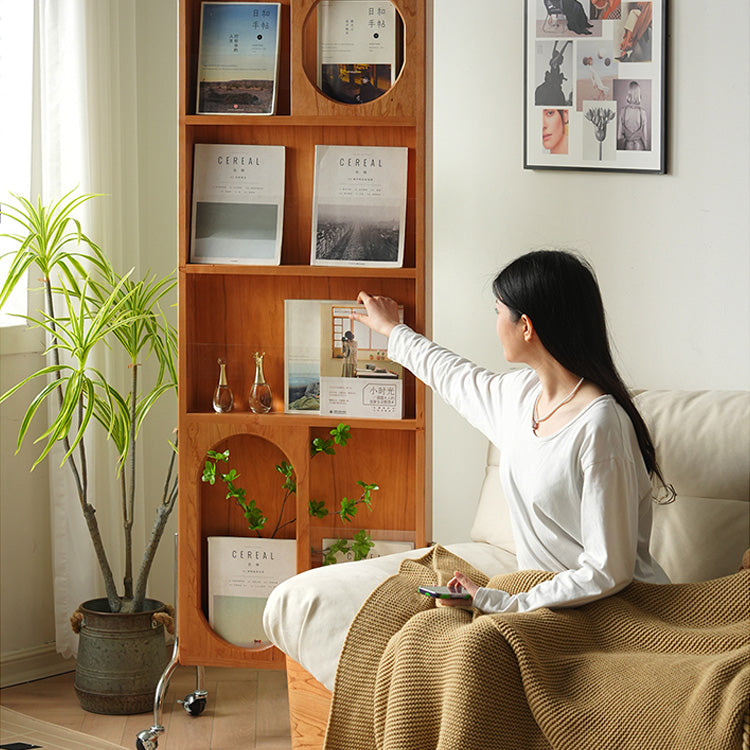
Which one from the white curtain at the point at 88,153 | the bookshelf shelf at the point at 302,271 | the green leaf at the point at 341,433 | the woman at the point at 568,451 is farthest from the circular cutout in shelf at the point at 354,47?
the white curtain at the point at 88,153

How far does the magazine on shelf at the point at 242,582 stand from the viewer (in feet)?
8.14

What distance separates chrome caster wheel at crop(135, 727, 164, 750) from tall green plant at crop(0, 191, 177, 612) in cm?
40

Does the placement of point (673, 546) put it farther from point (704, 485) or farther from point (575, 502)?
point (575, 502)

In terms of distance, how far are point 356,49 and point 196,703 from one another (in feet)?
5.65

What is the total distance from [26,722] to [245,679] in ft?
2.01

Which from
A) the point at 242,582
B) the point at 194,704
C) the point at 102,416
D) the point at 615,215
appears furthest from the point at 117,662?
the point at 615,215

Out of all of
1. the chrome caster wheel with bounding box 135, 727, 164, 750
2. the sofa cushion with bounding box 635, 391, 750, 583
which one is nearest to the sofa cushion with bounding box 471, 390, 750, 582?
the sofa cushion with bounding box 635, 391, 750, 583

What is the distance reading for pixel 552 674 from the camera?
1639 mm

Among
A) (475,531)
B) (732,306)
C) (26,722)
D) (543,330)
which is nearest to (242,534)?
(475,531)

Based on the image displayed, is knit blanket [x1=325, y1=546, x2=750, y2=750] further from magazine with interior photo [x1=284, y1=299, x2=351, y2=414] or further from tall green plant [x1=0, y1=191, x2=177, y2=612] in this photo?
tall green plant [x1=0, y1=191, x2=177, y2=612]

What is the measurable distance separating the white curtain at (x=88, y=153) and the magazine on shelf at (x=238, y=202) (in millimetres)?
670

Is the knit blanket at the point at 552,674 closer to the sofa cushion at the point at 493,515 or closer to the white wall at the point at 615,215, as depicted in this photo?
the sofa cushion at the point at 493,515

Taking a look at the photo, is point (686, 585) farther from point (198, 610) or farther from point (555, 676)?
point (198, 610)

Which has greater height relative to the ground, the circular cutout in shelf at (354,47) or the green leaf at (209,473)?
the circular cutout in shelf at (354,47)
